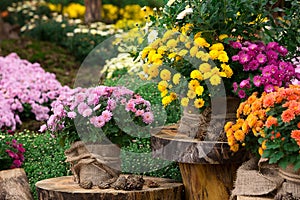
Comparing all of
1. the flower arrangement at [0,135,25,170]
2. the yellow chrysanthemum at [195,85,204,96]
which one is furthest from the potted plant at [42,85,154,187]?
the flower arrangement at [0,135,25,170]

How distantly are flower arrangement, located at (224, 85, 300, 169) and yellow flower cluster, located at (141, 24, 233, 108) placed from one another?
309 mm

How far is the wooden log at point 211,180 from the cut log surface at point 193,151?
19cm

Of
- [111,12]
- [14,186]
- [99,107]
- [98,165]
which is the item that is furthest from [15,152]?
[111,12]

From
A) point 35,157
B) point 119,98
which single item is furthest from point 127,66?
point 119,98

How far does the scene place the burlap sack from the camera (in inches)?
149

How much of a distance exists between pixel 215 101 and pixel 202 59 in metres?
0.29

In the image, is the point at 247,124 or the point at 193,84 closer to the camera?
the point at 247,124

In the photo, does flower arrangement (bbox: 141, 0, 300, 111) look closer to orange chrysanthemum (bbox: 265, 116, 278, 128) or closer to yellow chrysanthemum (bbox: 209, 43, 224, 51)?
yellow chrysanthemum (bbox: 209, 43, 224, 51)

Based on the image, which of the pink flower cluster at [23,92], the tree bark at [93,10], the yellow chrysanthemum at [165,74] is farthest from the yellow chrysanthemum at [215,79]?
the tree bark at [93,10]

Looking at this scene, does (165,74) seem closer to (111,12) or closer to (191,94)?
(191,94)

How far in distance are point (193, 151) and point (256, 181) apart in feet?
1.65

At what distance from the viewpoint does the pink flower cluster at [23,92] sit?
7.31m

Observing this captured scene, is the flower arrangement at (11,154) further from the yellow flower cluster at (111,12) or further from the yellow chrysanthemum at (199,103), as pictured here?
the yellow flower cluster at (111,12)

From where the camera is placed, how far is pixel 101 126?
447cm
